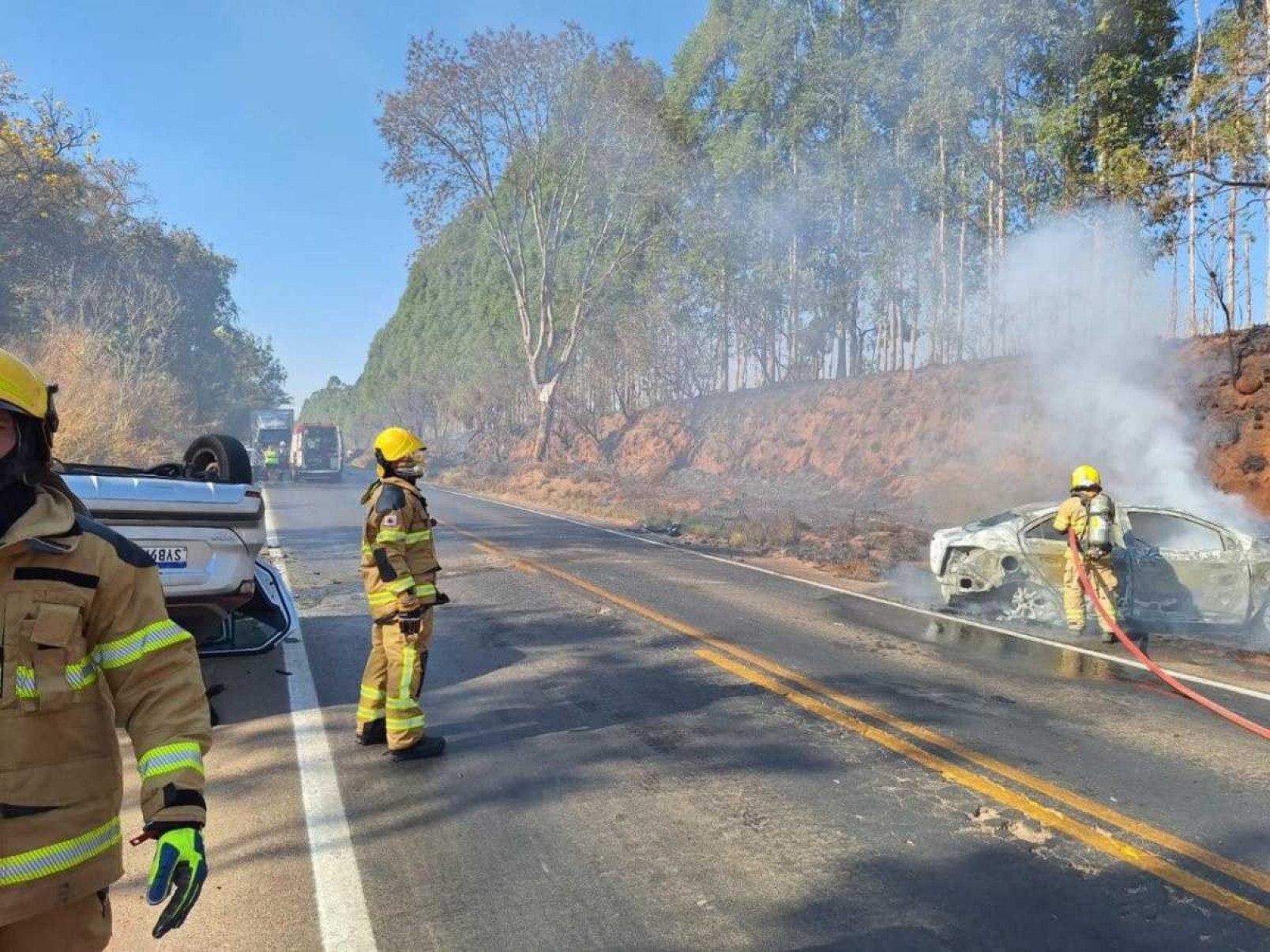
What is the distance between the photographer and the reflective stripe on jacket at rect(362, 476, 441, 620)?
4.74 meters

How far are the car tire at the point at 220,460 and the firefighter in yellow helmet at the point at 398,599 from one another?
1449mm

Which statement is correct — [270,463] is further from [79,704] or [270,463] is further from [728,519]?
[79,704]

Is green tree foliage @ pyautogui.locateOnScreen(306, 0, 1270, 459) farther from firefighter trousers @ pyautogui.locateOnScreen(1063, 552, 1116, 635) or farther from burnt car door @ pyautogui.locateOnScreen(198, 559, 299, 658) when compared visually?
burnt car door @ pyautogui.locateOnScreen(198, 559, 299, 658)

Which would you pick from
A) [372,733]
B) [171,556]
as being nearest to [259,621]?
[171,556]

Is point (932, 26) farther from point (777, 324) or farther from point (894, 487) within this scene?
point (777, 324)

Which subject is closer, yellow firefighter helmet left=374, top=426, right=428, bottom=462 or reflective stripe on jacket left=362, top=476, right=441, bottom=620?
reflective stripe on jacket left=362, top=476, right=441, bottom=620

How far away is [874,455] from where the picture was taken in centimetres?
2555

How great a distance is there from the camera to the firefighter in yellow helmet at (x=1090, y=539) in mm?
8125

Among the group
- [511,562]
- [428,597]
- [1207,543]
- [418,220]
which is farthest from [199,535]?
[418,220]

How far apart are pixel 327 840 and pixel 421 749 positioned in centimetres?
99

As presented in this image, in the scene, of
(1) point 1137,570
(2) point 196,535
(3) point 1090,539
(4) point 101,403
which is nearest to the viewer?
(2) point 196,535

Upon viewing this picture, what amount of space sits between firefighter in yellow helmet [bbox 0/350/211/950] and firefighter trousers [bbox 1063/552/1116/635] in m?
8.25

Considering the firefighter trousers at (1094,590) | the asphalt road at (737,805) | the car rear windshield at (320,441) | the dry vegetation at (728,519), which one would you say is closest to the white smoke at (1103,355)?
the dry vegetation at (728,519)

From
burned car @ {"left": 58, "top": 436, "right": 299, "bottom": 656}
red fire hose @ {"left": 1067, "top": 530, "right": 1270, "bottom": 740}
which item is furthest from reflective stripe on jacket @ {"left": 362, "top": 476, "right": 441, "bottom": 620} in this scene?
red fire hose @ {"left": 1067, "top": 530, "right": 1270, "bottom": 740}
